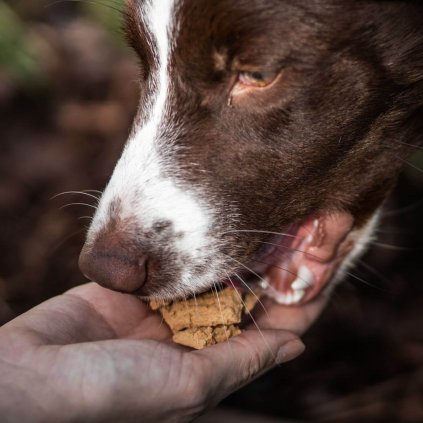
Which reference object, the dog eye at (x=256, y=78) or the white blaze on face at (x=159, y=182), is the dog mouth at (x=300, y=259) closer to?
the white blaze on face at (x=159, y=182)

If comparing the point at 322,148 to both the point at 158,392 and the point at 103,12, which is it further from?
the point at 103,12

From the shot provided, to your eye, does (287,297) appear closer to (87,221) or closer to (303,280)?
(303,280)

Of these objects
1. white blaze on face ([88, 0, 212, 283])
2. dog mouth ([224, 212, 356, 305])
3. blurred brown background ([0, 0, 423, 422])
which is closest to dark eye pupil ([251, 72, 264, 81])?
white blaze on face ([88, 0, 212, 283])

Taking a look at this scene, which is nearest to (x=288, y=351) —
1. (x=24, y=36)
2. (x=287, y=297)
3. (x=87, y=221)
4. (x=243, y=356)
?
(x=243, y=356)

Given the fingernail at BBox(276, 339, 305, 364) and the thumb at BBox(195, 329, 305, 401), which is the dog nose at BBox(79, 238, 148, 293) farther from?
the fingernail at BBox(276, 339, 305, 364)

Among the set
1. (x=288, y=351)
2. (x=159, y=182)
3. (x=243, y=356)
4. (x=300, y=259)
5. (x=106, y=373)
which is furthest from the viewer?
(x=300, y=259)

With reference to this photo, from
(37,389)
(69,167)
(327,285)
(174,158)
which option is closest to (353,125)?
(174,158)

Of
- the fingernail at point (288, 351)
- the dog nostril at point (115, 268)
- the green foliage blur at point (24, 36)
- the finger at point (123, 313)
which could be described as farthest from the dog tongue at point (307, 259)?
the green foliage blur at point (24, 36)
